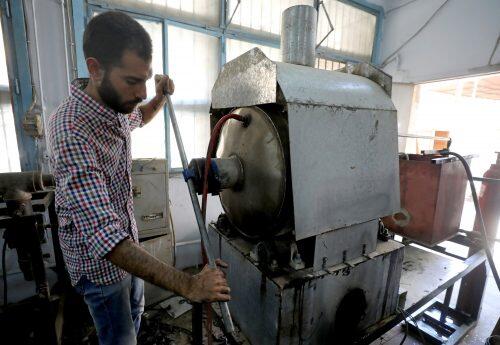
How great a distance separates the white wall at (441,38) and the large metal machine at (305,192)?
9.73 feet

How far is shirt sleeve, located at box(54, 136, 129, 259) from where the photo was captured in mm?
739

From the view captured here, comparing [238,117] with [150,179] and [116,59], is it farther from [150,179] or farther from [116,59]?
[150,179]

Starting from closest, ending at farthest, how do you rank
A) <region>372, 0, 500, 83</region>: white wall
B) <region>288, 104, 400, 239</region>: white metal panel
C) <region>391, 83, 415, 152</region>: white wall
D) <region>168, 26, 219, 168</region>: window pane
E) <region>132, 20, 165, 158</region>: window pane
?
<region>288, 104, 400, 239</region>: white metal panel, <region>132, 20, 165, 158</region>: window pane, <region>168, 26, 219, 168</region>: window pane, <region>372, 0, 500, 83</region>: white wall, <region>391, 83, 415, 152</region>: white wall

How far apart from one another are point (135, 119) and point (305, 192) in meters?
1.04

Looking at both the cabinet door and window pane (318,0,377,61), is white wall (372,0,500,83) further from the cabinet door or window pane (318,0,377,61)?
the cabinet door

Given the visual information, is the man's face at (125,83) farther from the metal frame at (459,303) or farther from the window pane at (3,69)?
the window pane at (3,69)

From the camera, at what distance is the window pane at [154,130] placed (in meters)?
2.43

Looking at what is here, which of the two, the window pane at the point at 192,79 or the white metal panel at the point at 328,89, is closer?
the white metal panel at the point at 328,89

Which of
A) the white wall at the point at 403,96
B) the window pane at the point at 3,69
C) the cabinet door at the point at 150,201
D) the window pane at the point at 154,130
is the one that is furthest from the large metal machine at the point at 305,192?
the white wall at the point at 403,96

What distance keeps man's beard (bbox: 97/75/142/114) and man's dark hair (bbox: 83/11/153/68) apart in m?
0.07

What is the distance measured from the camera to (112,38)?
2.86 ft

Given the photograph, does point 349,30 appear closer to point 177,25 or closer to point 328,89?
point 177,25

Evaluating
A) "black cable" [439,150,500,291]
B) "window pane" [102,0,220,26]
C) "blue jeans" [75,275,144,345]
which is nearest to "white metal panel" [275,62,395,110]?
"black cable" [439,150,500,291]

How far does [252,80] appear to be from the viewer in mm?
Result: 937
